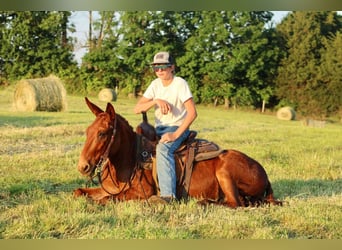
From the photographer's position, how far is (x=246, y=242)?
144 inches

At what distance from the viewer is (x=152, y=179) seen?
14.4ft

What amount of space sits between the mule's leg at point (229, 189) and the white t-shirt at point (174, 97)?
581mm

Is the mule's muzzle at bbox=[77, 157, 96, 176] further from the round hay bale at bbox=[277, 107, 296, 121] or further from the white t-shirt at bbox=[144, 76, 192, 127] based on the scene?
the round hay bale at bbox=[277, 107, 296, 121]

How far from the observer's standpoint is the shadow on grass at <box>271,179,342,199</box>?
5170 mm

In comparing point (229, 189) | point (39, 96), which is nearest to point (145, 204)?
point (229, 189)

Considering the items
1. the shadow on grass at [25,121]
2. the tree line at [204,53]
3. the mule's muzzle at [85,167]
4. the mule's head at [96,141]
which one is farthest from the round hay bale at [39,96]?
the mule's muzzle at [85,167]

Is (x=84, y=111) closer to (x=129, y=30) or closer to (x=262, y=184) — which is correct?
(x=129, y=30)

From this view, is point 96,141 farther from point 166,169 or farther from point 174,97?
point 174,97

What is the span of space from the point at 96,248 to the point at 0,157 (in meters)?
3.45

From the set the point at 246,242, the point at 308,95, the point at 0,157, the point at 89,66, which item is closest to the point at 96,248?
the point at 246,242

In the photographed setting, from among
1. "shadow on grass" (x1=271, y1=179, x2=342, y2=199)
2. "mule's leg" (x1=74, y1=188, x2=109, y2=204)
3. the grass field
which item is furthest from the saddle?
"shadow on grass" (x1=271, y1=179, x2=342, y2=199)

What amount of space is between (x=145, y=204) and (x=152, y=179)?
0.27 meters

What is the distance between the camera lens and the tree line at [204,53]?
9164 millimetres

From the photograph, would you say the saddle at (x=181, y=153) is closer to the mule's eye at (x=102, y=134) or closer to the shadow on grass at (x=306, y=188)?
the mule's eye at (x=102, y=134)
